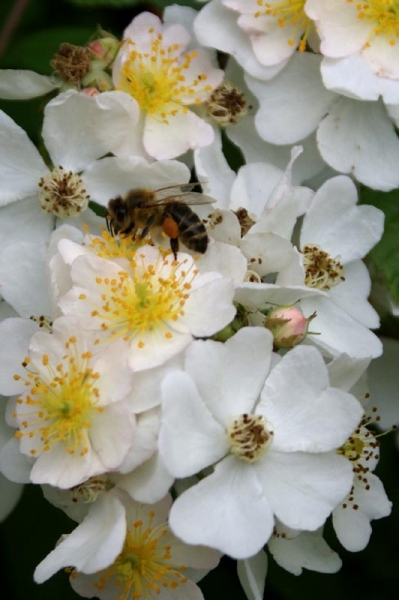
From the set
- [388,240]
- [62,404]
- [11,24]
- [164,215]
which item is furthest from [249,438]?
[11,24]

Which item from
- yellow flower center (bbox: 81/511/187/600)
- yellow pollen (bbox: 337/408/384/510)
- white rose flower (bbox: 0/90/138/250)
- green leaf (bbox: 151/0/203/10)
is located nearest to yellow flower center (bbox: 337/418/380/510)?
yellow pollen (bbox: 337/408/384/510)

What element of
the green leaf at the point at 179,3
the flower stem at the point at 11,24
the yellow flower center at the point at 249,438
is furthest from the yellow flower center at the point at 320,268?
the flower stem at the point at 11,24

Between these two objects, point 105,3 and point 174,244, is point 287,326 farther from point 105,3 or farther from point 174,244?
point 105,3

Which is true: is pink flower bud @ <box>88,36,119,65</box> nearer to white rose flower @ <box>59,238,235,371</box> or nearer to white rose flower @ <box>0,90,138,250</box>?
white rose flower @ <box>0,90,138,250</box>

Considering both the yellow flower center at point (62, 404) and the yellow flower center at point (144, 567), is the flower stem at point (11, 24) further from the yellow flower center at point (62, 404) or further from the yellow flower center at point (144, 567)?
the yellow flower center at point (144, 567)

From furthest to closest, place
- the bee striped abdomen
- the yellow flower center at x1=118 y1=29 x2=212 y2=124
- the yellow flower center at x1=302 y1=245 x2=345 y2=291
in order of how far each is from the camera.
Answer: the yellow flower center at x1=118 y1=29 x2=212 y2=124
the yellow flower center at x1=302 y1=245 x2=345 y2=291
the bee striped abdomen

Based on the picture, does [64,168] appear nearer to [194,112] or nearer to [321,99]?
[194,112]

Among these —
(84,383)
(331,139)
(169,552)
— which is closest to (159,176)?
(331,139)

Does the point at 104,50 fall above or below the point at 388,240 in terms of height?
above
